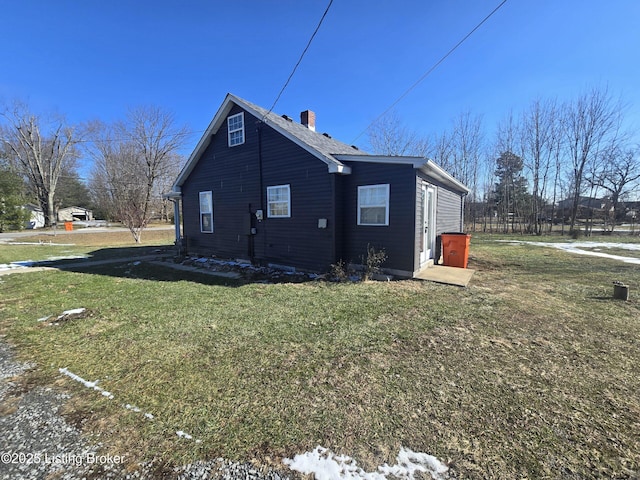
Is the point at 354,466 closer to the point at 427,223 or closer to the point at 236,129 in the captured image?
the point at 427,223

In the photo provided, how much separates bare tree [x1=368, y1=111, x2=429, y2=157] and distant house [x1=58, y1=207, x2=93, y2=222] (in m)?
51.4

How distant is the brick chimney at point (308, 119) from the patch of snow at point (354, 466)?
11.3 metres

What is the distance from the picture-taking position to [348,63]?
28.5ft

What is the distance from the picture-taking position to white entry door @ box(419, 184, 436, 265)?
7.31m

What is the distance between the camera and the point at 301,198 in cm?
788

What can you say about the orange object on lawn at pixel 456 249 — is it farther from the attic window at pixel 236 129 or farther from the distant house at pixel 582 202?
the distant house at pixel 582 202

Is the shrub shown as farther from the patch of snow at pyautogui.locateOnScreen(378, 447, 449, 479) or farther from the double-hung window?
the double-hung window

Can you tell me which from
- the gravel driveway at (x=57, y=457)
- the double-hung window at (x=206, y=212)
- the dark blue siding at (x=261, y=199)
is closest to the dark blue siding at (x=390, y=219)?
the dark blue siding at (x=261, y=199)

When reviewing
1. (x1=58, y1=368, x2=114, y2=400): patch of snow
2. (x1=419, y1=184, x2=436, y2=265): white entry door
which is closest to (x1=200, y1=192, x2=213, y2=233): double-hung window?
(x1=419, y1=184, x2=436, y2=265): white entry door

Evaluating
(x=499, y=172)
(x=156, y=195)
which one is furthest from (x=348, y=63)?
(x=156, y=195)

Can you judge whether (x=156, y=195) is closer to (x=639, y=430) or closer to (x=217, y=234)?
(x=217, y=234)

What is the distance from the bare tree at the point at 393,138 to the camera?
23188 millimetres

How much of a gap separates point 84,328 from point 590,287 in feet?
32.0

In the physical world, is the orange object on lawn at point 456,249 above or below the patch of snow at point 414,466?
above
